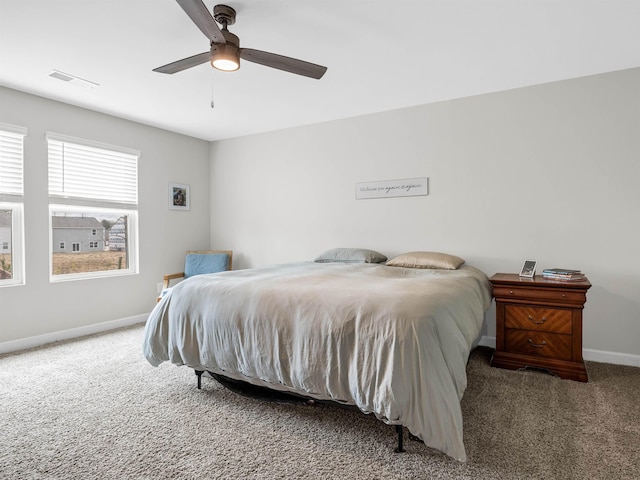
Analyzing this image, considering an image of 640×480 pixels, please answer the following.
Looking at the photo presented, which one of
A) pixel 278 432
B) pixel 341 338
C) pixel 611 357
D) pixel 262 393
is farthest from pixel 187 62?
pixel 611 357

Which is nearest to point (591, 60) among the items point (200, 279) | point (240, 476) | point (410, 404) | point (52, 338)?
point (410, 404)

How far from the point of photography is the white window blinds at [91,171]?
144 inches

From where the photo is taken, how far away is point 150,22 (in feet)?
7.41

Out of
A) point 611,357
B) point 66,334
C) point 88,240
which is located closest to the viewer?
point 611,357

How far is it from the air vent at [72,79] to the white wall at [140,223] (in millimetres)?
658

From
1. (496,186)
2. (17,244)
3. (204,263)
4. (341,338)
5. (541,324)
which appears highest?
(496,186)

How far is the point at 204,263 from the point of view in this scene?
4.64 metres

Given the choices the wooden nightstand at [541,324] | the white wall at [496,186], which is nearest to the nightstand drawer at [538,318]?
the wooden nightstand at [541,324]

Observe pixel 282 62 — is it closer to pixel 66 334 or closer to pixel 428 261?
pixel 428 261

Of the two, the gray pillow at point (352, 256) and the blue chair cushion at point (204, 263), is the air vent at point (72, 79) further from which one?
the gray pillow at point (352, 256)

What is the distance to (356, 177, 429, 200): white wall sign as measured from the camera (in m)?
3.77

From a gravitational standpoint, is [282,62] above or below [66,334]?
above

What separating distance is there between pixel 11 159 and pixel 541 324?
4736 mm

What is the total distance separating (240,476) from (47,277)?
312 centimetres
